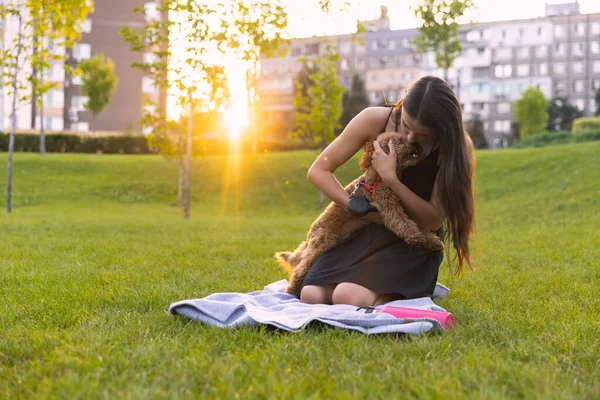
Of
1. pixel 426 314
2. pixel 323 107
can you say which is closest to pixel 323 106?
pixel 323 107

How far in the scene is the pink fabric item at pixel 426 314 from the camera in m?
3.75

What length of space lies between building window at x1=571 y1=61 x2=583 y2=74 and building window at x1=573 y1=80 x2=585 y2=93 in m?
1.00

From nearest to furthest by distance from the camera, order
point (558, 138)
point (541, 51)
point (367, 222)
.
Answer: point (367, 222), point (558, 138), point (541, 51)

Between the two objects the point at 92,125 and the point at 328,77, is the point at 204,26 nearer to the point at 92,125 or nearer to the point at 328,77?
the point at 328,77

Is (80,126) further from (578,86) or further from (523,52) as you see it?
(578,86)

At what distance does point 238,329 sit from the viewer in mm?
3617

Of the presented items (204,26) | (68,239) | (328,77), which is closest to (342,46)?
(328,77)

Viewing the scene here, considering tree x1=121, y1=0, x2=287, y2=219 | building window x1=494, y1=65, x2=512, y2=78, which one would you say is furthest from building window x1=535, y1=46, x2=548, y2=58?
tree x1=121, y1=0, x2=287, y2=219

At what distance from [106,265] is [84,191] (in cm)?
1696

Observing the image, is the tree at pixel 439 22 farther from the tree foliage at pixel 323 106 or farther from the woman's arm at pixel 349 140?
the woman's arm at pixel 349 140

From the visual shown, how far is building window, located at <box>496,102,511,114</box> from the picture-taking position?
224ft

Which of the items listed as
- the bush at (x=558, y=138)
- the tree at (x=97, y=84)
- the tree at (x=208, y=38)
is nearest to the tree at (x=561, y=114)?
the bush at (x=558, y=138)

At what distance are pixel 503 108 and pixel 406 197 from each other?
68108mm

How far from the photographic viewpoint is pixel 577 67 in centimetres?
6688
